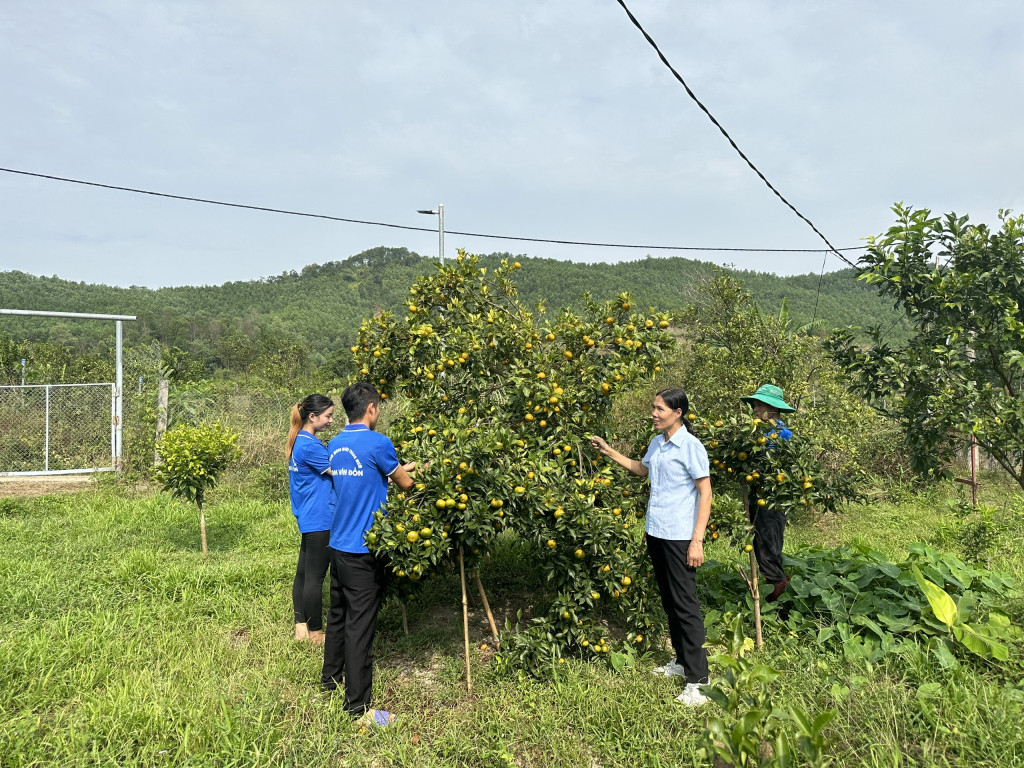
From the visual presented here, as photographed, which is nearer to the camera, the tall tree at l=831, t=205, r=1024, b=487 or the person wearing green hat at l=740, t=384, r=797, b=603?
the tall tree at l=831, t=205, r=1024, b=487

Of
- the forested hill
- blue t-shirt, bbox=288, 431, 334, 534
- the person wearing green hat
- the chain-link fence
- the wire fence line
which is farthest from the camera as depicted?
the forested hill

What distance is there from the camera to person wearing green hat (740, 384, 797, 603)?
4.29 metres

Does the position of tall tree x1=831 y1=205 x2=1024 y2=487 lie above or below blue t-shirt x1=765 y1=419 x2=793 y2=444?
above

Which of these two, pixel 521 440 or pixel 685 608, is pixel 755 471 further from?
pixel 521 440

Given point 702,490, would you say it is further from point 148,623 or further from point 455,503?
point 148,623

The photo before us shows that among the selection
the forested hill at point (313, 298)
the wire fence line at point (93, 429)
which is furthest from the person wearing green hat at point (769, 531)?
the forested hill at point (313, 298)

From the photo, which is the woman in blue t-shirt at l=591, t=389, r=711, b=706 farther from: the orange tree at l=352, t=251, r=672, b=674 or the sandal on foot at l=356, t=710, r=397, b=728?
the sandal on foot at l=356, t=710, r=397, b=728

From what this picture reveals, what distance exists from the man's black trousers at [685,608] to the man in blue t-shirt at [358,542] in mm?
1486

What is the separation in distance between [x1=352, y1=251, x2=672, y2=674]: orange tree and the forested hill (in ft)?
54.4

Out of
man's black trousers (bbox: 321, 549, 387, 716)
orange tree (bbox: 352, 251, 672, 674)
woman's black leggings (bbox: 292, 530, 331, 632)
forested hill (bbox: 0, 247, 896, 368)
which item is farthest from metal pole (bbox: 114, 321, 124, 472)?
forested hill (bbox: 0, 247, 896, 368)

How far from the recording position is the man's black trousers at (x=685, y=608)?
133 inches

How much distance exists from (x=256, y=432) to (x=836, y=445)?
29.1ft

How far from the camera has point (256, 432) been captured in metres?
10.6

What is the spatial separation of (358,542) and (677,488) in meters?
1.74
